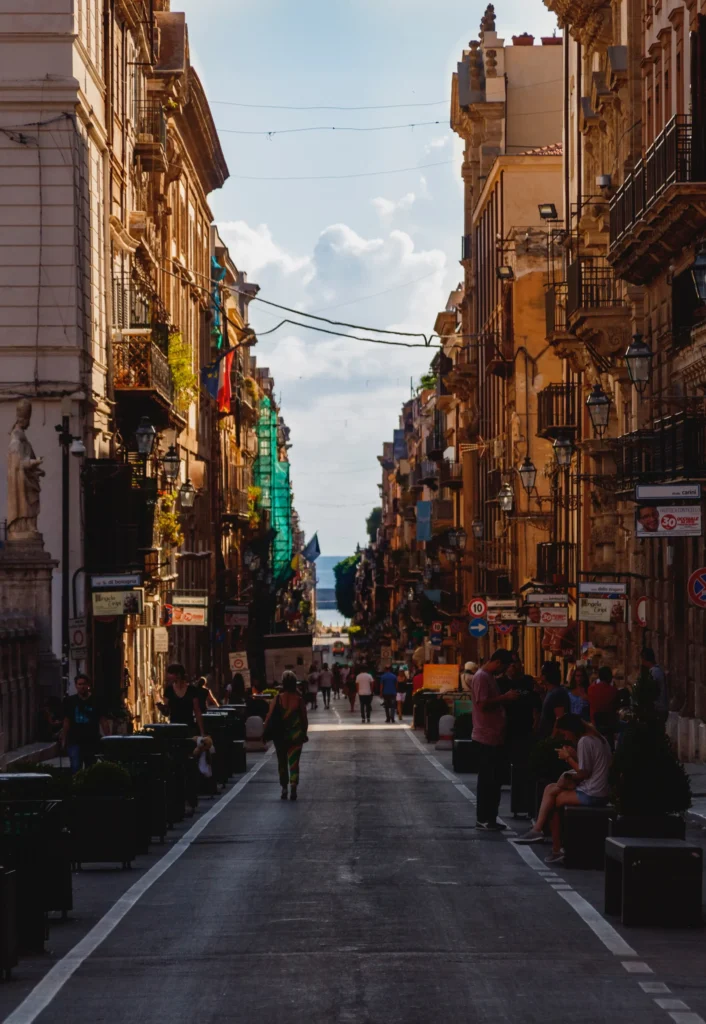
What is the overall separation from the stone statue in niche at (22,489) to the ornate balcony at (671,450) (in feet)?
31.5

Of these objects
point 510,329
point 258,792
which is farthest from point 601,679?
point 510,329

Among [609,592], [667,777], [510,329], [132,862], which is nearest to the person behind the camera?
[667,777]

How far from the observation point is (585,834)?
16.8 m

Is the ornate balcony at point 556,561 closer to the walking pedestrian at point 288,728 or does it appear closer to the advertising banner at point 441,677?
the advertising banner at point 441,677

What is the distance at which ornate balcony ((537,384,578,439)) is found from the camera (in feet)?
167

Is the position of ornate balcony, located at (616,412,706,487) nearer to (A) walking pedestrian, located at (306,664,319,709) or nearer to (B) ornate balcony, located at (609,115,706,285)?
(B) ornate balcony, located at (609,115,706,285)

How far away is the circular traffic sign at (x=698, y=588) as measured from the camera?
24094 mm

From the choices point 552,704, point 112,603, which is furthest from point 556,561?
point 552,704

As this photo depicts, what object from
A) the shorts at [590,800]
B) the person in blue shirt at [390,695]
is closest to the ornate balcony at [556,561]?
the person in blue shirt at [390,695]

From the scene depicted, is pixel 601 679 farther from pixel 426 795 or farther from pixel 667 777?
pixel 667 777

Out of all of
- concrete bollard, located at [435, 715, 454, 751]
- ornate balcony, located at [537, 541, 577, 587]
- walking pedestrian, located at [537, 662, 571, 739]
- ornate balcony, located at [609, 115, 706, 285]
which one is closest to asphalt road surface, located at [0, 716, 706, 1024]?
walking pedestrian, located at [537, 662, 571, 739]

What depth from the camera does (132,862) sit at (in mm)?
17453

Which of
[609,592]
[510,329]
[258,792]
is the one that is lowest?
[258,792]

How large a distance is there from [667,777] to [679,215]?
17.8m
